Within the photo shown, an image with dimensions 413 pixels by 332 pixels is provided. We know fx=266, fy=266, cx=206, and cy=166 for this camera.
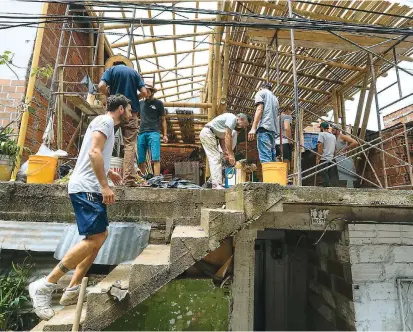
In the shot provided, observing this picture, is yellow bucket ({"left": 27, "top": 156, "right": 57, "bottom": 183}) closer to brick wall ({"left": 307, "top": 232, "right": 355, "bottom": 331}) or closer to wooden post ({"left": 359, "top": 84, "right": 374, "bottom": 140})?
brick wall ({"left": 307, "top": 232, "right": 355, "bottom": 331})

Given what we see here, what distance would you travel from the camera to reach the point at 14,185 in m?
3.61

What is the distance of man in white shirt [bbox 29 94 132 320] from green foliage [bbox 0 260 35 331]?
891 mm

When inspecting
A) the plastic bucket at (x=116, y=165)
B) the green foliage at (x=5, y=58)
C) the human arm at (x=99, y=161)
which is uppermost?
the green foliage at (x=5, y=58)

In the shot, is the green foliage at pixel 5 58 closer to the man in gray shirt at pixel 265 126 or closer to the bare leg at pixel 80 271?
the bare leg at pixel 80 271

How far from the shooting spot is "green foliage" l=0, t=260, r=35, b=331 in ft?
10.3

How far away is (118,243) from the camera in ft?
11.2

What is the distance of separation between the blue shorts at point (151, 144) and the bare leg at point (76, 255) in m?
2.48

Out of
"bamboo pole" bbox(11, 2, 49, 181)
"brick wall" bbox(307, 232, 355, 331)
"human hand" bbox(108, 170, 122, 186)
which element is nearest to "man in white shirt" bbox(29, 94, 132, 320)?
"human hand" bbox(108, 170, 122, 186)

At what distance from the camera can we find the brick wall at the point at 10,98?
500 centimetres

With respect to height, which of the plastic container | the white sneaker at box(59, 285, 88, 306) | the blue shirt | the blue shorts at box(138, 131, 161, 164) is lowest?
the white sneaker at box(59, 285, 88, 306)

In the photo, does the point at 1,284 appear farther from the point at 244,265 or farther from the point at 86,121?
the point at 86,121

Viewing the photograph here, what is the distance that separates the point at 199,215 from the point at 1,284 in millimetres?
2601

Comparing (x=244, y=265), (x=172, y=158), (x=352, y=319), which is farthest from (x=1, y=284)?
(x=172, y=158)

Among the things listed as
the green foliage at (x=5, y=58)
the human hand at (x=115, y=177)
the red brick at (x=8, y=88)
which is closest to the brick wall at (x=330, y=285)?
the human hand at (x=115, y=177)
